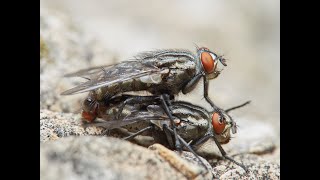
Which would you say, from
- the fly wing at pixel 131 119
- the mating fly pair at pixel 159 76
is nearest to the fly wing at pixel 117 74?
the mating fly pair at pixel 159 76

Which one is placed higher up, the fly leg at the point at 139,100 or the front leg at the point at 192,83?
the front leg at the point at 192,83

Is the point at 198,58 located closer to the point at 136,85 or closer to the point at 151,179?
the point at 136,85

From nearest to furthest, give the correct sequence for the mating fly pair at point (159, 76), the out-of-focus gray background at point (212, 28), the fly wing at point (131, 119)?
1. the fly wing at point (131, 119)
2. the mating fly pair at point (159, 76)
3. the out-of-focus gray background at point (212, 28)

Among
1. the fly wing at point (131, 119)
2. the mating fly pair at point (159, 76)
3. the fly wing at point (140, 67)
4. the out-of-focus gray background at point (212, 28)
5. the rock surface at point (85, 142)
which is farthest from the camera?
the out-of-focus gray background at point (212, 28)

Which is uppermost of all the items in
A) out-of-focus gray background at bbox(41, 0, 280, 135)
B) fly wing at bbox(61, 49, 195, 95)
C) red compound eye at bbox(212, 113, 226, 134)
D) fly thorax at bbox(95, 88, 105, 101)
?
out-of-focus gray background at bbox(41, 0, 280, 135)

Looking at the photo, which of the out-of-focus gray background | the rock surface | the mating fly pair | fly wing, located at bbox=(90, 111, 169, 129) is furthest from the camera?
the out-of-focus gray background

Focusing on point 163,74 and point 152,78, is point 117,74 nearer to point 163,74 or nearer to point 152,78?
point 152,78

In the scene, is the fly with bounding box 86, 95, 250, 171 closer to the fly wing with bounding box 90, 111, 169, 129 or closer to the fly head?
the fly wing with bounding box 90, 111, 169, 129

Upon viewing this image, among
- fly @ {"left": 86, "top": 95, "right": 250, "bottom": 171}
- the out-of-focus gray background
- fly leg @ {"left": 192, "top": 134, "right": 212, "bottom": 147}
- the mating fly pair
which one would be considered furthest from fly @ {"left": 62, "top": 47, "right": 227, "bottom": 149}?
the out-of-focus gray background

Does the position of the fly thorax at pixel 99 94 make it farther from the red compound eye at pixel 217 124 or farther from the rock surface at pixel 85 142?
the red compound eye at pixel 217 124
